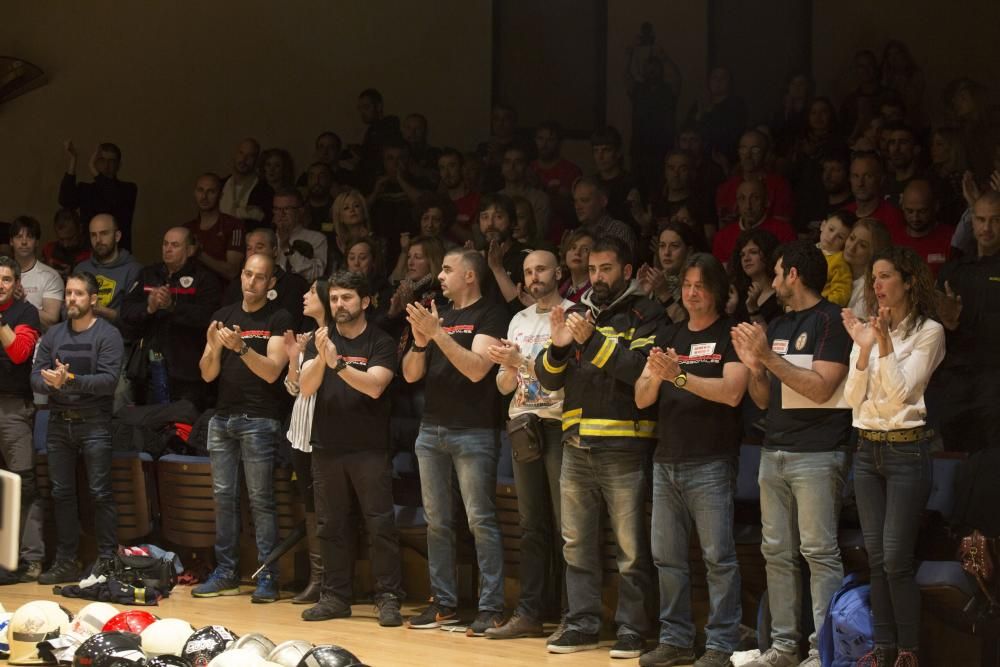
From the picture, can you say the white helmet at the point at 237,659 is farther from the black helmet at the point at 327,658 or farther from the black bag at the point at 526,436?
the black bag at the point at 526,436

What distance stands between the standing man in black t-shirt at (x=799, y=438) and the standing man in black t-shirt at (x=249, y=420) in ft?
8.87

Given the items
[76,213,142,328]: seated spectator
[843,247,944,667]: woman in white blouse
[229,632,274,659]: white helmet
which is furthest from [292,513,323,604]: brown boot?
[843,247,944,667]: woman in white blouse

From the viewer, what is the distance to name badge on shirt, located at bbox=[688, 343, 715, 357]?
5.88 m

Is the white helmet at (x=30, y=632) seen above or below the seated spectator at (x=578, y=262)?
below

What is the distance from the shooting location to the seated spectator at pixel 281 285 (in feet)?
26.2

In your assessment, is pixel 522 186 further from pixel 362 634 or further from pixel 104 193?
pixel 362 634

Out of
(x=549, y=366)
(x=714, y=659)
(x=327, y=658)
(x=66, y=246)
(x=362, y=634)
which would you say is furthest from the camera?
(x=66, y=246)

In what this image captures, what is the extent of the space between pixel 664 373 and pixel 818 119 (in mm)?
3277

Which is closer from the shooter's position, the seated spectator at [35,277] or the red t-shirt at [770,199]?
the red t-shirt at [770,199]

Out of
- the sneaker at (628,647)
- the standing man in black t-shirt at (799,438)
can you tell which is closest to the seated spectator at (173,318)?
the sneaker at (628,647)

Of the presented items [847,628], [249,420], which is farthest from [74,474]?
[847,628]

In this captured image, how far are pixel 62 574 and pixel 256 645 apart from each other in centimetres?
299

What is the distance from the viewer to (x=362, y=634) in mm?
6523

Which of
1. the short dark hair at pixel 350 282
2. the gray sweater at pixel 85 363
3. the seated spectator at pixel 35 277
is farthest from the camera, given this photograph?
the seated spectator at pixel 35 277
